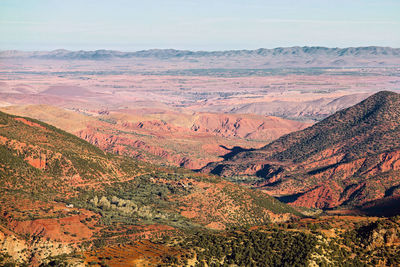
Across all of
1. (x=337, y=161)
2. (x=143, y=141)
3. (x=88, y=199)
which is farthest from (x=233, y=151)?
(x=88, y=199)

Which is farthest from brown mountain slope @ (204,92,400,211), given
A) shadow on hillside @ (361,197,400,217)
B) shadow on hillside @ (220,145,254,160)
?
shadow on hillside @ (361,197,400,217)

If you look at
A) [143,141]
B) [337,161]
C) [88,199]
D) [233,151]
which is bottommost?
[233,151]

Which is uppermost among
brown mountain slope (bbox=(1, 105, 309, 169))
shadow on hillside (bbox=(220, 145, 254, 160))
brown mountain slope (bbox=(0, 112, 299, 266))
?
brown mountain slope (bbox=(0, 112, 299, 266))

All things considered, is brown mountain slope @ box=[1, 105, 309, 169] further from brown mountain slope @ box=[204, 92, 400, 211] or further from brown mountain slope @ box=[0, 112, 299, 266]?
brown mountain slope @ box=[0, 112, 299, 266]

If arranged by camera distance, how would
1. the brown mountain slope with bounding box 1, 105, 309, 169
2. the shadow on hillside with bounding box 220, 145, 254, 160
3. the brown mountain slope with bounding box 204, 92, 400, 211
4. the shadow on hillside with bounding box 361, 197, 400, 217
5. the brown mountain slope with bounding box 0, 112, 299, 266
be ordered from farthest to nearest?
1. the shadow on hillside with bounding box 220, 145, 254, 160
2. the brown mountain slope with bounding box 1, 105, 309, 169
3. the brown mountain slope with bounding box 204, 92, 400, 211
4. the shadow on hillside with bounding box 361, 197, 400, 217
5. the brown mountain slope with bounding box 0, 112, 299, 266

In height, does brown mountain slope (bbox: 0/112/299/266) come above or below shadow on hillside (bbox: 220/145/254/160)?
above

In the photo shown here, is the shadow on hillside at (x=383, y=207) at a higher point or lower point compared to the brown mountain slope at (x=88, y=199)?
lower

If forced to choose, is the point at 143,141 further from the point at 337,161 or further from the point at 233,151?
the point at 337,161

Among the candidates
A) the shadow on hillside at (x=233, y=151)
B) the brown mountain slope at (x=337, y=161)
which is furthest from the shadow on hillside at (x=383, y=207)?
the shadow on hillside at (x=233, y=151)

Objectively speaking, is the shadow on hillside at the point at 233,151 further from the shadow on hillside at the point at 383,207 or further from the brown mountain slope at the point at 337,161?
the shadow on hillside at the point at 383,207

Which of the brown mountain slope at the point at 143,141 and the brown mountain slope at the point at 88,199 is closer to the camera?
the brown mountain slope at the point at 88,199
